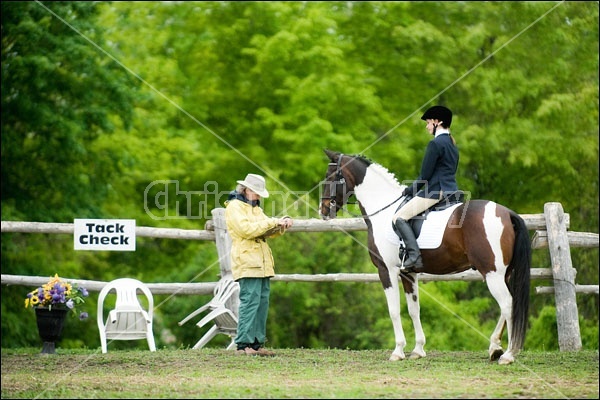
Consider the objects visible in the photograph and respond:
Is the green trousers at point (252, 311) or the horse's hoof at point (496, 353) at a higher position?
the green trousers at point (252, 311)

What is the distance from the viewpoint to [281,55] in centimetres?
1972

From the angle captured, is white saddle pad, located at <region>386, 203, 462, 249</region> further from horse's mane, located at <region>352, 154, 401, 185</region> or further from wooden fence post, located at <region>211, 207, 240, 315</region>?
wooden fence post, located at <region>211, 207, 240, 315</region>

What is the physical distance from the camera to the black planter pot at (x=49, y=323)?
31.9 feet

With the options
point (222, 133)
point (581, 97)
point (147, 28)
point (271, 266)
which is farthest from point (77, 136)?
point (581, 97)

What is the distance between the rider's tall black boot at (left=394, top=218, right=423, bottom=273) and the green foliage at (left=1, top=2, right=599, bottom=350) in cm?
630

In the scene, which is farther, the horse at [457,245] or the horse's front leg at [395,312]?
the horse's front leg at [395,312]

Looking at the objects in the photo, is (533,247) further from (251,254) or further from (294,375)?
(294,375)

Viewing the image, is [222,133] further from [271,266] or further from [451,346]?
[271,266]

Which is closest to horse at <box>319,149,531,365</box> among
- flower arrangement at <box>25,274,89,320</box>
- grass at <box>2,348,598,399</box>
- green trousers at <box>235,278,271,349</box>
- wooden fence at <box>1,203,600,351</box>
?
grass at <box>2,348,598,399</box>

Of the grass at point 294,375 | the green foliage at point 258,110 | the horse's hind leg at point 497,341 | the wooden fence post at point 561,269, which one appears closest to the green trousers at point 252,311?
the grass at point 294,375

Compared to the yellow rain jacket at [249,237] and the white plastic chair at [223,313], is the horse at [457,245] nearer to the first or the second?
the yellow rain jacket at [249,237]

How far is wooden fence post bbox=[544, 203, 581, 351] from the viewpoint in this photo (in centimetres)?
1031

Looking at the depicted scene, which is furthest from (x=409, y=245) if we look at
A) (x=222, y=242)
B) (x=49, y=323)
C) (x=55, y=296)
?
(x=49, y=323)

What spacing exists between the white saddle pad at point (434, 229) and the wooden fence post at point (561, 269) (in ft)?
7.33
